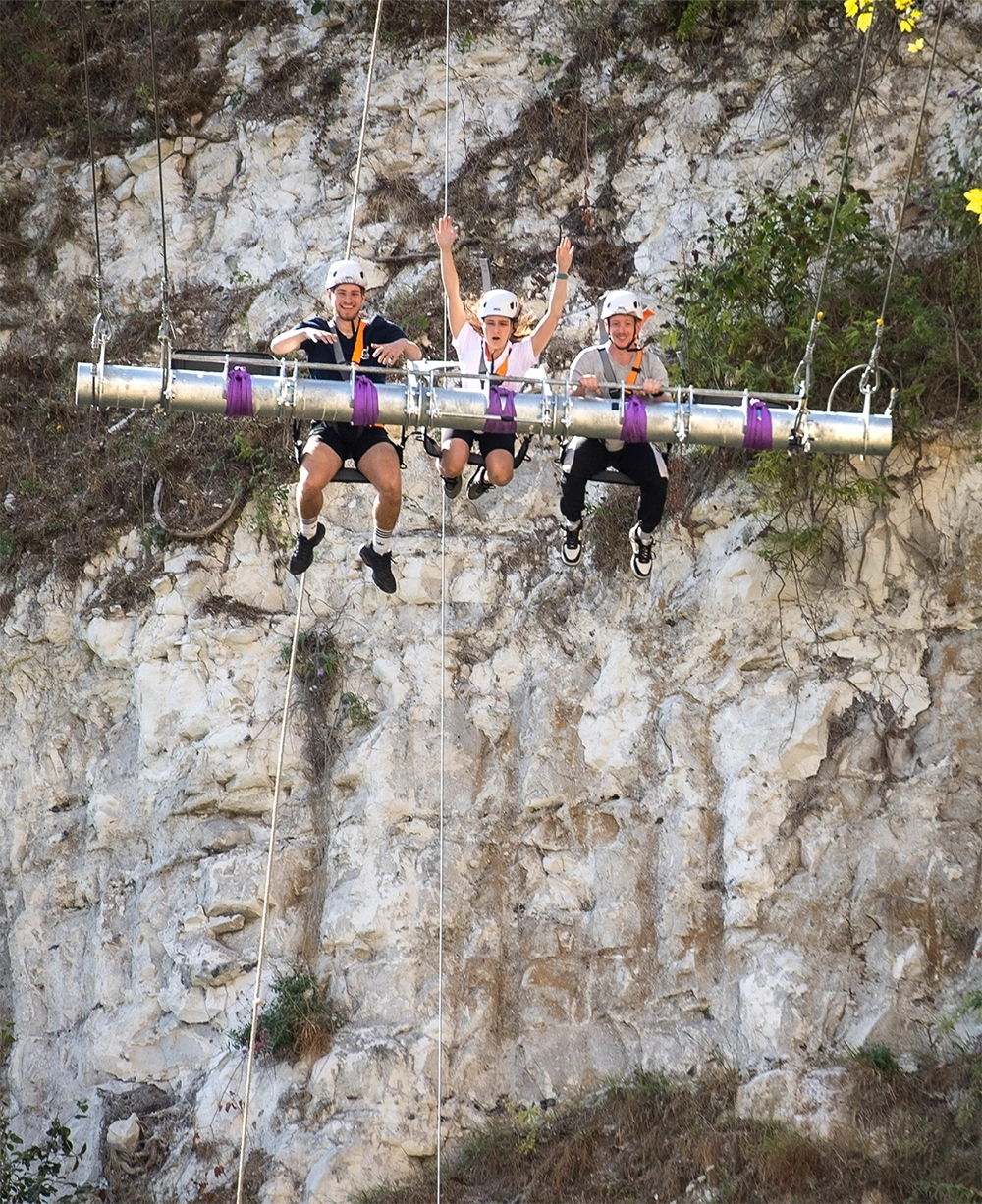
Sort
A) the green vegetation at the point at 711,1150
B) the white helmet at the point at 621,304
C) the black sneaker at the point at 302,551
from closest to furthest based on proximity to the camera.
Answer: the green vegetation at the point at 711,1150 < the white helmet at the point at 621,304 < the black sneaker at the point at 302,551

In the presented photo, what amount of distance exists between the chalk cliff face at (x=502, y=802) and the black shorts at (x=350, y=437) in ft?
9.02

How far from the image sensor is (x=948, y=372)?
37.3 ft

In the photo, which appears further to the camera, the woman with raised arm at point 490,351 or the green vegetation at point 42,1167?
the green vegetation at point 42,1167

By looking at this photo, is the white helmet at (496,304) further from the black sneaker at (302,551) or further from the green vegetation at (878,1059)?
the green vegetation at (878,1059)

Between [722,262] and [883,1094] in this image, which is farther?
[722,262]

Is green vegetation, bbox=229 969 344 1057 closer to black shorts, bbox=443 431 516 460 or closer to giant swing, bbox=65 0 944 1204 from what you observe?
giant swing, bbox=65 0 944 1204

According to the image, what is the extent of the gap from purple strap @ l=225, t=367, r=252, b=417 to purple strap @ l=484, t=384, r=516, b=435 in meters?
1.28

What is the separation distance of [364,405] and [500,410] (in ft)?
2.41

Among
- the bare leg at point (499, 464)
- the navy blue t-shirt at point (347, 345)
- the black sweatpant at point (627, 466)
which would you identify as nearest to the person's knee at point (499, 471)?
the bare leg at point (499, 464)

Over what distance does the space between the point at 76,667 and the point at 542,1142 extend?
525 centimetres

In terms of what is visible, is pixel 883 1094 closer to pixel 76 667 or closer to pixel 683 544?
pixel 683 544

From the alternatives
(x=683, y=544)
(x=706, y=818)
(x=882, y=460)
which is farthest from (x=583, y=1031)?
(x=882, y=460)

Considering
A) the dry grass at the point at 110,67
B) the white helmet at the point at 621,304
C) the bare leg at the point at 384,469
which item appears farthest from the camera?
the dry grass at the point at 110,67

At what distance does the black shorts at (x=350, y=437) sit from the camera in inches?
381
